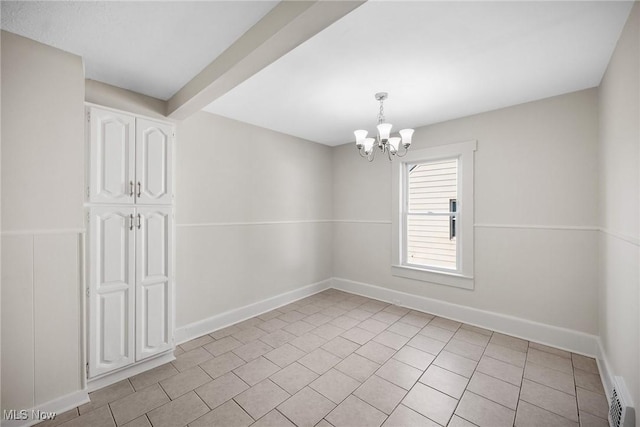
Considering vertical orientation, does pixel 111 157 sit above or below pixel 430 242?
above

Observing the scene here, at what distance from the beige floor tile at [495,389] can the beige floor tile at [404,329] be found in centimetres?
83

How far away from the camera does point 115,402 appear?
1959mm

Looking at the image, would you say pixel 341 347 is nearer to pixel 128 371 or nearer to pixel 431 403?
pixel 431 403

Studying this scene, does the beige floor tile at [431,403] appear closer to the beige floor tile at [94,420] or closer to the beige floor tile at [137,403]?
the beige floor tile at [137,403]

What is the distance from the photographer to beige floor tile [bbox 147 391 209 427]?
177cm

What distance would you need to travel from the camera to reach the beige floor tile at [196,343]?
2770 mm

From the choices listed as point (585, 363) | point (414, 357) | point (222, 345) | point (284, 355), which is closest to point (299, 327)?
→ point (284, 355)

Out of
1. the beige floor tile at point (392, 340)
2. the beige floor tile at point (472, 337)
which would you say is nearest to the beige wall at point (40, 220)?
the beige floor tile at point (392, 340)

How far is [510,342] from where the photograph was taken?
2.84 meters

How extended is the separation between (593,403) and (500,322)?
44.6 inches

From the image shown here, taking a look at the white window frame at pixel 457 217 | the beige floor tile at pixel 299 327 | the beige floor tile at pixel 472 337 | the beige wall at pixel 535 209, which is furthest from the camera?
the white window frame at pixel 457 217

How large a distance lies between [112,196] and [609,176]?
4040 millimetres

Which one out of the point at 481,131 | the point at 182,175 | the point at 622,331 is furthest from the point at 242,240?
the point at 622,331

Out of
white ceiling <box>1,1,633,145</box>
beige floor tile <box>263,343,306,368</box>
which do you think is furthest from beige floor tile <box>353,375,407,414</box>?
white ceiling <box>1,1,633,145</box>
